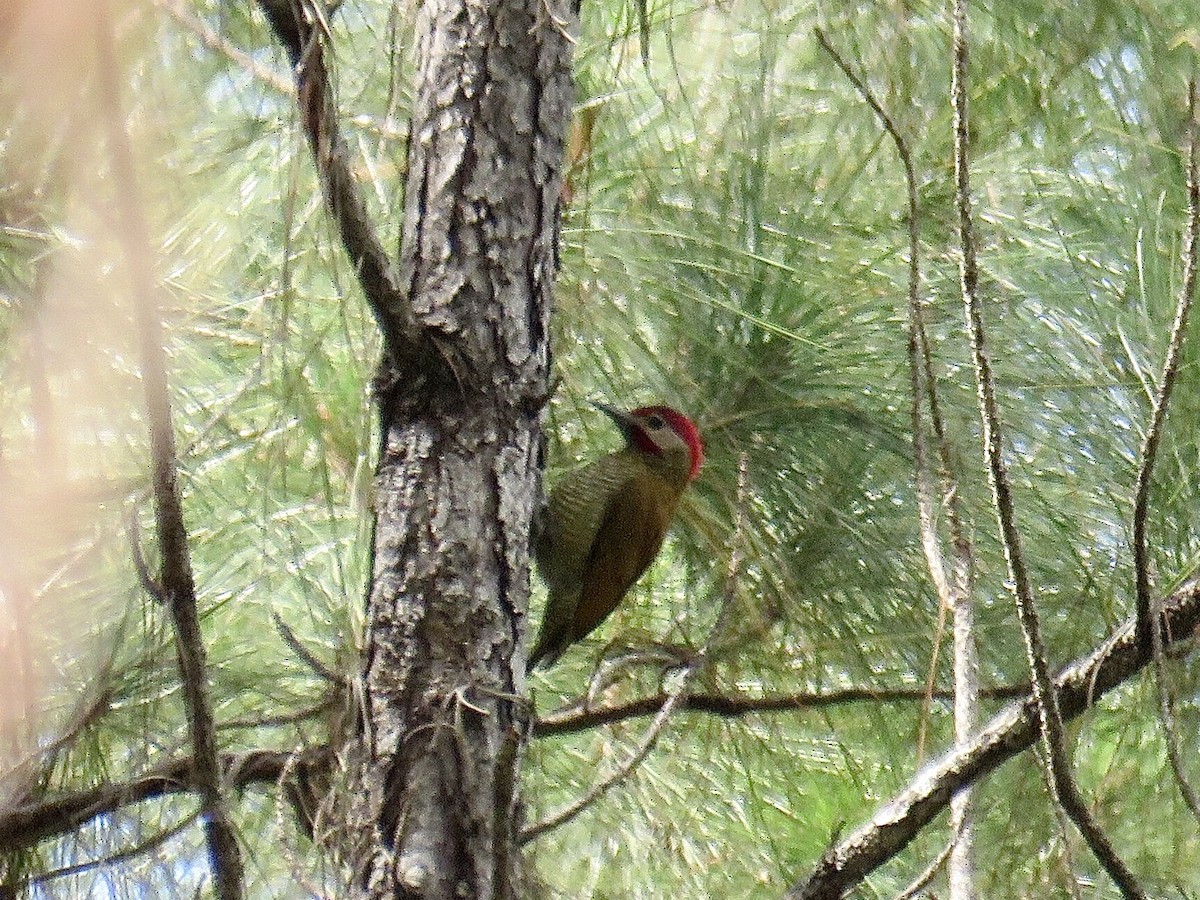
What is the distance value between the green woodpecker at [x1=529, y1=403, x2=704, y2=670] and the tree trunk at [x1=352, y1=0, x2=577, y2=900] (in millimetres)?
578

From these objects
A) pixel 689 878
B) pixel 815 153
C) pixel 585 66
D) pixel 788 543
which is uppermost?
pixel 585 66

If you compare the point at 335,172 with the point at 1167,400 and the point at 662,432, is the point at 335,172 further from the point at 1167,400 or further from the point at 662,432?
the point at 662,432

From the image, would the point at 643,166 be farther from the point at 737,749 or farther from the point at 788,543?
the point at 737,749

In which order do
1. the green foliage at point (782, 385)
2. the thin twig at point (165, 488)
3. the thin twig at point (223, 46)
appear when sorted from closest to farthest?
1. the thin twig at point (165, 488)
2. the thin twig at point (223, 46)
3. the green foliage at point (782, 385)

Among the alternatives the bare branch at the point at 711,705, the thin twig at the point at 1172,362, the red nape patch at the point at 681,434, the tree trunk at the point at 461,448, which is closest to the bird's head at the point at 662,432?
the red nape patch at the point at 681,434

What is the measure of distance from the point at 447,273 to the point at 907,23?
96 centimetres

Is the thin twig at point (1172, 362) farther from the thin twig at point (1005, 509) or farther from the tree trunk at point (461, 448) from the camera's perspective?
the tree trunk at point (461, 448)

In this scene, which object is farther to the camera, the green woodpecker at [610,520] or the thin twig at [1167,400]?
the green woodpecker at [610,520]

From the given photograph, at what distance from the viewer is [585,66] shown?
198 centimetres

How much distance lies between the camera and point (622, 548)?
2186 mm

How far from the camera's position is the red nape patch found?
6.62 feet

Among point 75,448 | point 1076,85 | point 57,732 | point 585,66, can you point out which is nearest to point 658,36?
point 585,66

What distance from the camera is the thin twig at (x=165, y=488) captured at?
0.91 meters

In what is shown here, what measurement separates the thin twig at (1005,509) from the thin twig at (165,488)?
0.54 metres
